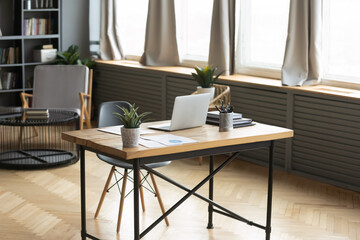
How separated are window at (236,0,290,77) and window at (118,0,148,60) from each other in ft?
7.04

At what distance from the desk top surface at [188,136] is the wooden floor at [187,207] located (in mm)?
797

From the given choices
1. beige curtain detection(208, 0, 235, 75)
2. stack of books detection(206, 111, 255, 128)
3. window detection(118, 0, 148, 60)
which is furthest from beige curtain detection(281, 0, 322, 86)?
window detection(118, 0, 148, 60)

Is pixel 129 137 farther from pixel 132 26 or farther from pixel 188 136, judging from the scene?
pixel 132 26

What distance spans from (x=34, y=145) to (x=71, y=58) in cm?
166

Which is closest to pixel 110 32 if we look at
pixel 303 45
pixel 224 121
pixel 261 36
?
pixel 261 36

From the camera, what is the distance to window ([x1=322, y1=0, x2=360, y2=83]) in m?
5.89

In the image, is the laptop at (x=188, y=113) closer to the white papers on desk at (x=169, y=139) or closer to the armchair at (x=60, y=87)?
the white papers on desk at (x=169, y=139)

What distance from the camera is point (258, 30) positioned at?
6840 millimetres

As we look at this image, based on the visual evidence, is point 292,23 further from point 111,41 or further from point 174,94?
point 111,41

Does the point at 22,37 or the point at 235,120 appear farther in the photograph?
the point at 22,37

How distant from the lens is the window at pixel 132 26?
28.6ft

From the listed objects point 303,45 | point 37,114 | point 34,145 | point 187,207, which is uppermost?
point 303,45

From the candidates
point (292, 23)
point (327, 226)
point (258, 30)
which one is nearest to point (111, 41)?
point (258, 30)

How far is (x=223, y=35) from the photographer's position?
6816 millimetres
